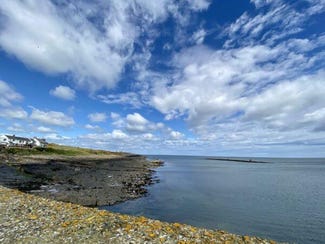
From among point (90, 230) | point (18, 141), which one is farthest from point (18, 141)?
point (90, 230)

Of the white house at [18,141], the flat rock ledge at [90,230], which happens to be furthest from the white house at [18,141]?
the flat rock ledge at [90,230]

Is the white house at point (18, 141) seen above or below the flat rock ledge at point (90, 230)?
above

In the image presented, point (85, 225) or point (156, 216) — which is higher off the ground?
point (85, 225)

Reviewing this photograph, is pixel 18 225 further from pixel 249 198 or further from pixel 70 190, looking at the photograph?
pixel 249 198

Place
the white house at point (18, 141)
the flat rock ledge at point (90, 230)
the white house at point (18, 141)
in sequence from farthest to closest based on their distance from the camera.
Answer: the white house at point (18, 141) → the white house at point (18, 141) → the flat rock ledge at point (90, 230)

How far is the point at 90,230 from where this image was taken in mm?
10070

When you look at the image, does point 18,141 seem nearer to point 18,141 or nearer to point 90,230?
point 18,141

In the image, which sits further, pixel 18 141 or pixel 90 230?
pixel 18 141

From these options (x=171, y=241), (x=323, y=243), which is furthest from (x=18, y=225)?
(x=323, y=243)

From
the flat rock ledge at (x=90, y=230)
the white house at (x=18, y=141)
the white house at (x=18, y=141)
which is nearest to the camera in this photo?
the flat rock ledge at (x=90, y=230)

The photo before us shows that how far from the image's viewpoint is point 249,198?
112ft

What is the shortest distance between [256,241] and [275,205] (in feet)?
75.1

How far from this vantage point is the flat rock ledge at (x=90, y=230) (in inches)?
366

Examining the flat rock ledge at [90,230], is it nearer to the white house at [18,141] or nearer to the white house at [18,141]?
the white house at [18,141]
